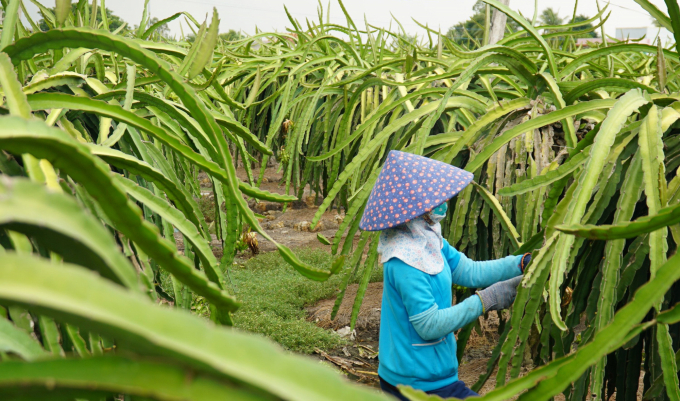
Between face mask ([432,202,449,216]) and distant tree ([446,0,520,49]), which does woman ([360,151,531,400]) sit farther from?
distant tree ([446,0,520,49])

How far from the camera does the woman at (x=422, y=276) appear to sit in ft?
3.92

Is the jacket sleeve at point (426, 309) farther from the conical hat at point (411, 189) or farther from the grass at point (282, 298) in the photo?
the grass at point (282, 298)

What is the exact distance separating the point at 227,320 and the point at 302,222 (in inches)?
150

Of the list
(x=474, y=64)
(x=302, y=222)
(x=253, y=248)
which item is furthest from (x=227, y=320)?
(x=302, y=222)

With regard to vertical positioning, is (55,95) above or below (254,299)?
above

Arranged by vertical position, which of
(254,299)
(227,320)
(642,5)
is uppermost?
(642,5)

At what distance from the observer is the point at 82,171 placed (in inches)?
15.4

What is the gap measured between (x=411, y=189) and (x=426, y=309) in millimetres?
257

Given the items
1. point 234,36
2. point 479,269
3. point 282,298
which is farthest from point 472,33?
point 479,269

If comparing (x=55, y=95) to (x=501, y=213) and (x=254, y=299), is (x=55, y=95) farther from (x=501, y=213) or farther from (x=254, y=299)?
(x=254, y=299)

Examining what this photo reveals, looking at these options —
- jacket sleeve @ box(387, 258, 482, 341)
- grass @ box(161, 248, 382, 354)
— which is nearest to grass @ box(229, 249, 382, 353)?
grass @ box(161, 248, 382, 354)

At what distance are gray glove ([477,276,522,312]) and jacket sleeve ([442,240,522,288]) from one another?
0.06 meters

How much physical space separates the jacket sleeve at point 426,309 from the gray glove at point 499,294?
0.05ft

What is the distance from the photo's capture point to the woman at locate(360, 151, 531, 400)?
120 centimetres
